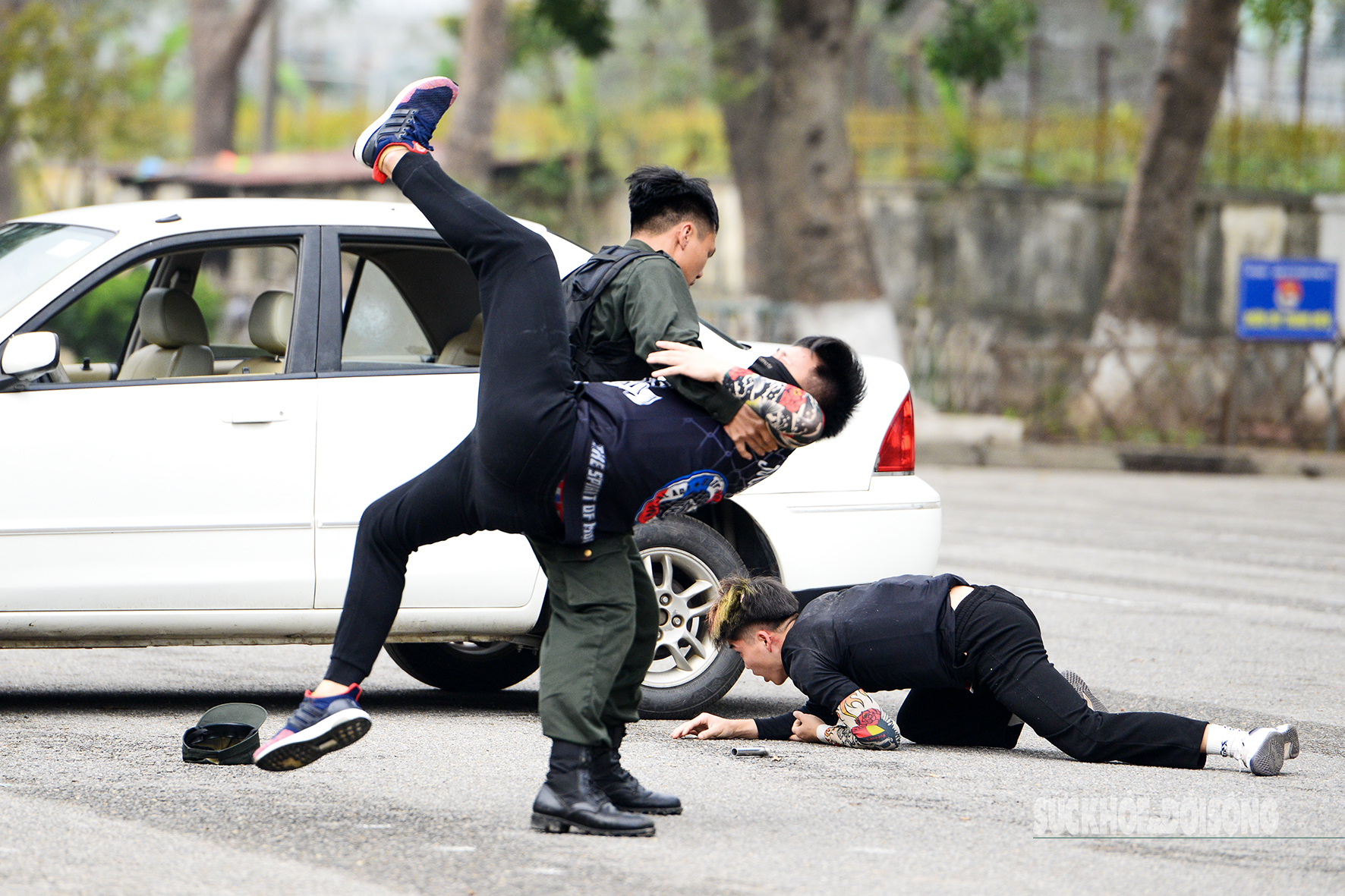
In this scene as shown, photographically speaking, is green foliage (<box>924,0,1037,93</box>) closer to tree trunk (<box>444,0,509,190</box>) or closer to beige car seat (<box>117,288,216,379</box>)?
tree trunk (<box>444,0,509,190</box>)

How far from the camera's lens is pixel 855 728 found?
550 centimetres

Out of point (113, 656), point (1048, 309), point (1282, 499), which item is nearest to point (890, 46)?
point (1048, 309)

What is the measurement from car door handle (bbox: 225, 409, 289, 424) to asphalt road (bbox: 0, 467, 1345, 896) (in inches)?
41.4

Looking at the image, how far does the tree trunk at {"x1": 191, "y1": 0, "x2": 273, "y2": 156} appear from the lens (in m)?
32.3

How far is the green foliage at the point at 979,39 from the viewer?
2095 centimetres

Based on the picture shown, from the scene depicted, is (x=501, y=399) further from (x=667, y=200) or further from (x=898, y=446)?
(x=898, y=446)

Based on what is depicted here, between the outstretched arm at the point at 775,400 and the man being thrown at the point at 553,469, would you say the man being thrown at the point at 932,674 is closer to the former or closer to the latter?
the man being thrown at the point at 553,469

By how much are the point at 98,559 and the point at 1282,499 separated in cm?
1269


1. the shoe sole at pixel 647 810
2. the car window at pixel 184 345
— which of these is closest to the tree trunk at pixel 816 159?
the car window at pixel 184 345

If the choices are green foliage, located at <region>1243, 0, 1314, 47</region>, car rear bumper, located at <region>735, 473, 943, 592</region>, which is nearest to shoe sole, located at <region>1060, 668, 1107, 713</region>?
car rear bumper, located at <region>735, 473, 943, 592</region>

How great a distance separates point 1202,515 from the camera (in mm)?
14250

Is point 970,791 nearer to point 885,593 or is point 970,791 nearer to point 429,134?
point 885,593

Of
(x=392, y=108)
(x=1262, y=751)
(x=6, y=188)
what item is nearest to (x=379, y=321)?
(x=392, y=108)

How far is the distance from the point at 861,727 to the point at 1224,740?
111cm
